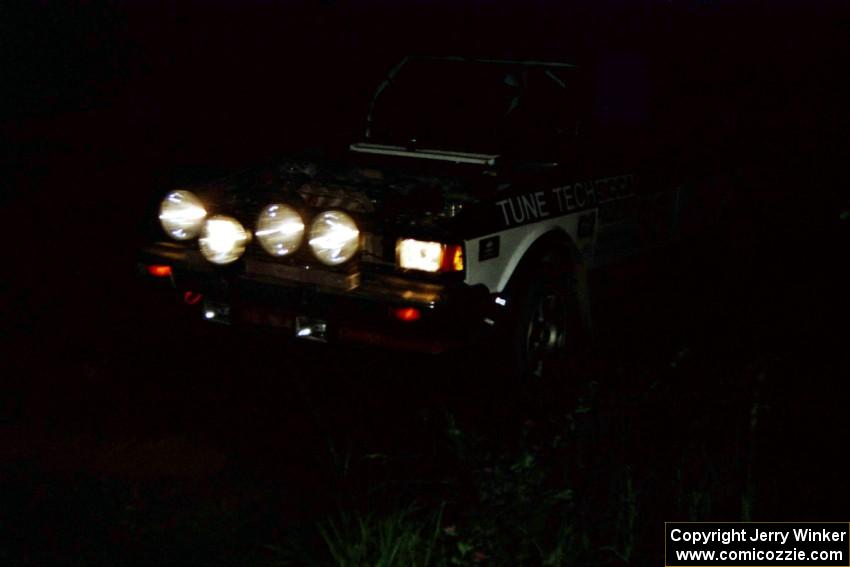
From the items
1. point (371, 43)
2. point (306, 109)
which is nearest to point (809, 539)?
point (306, 109)

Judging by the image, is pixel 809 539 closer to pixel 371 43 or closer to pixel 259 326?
pixel 259 326

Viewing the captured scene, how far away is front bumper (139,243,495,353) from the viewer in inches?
179

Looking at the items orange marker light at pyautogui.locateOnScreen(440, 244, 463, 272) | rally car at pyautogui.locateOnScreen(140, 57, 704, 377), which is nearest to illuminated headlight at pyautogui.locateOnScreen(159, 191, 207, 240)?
rally car at pyautogui.locateOnScreen(140, 57, 704, 377)

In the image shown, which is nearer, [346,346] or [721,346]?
[346,346]

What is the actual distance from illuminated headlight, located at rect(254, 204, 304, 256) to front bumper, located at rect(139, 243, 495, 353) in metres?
0.09

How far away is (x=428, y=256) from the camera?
4574mm

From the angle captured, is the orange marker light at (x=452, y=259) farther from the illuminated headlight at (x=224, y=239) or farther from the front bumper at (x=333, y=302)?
the illuminated headlight at (x=224, y=239)

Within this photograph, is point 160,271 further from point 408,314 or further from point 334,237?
point 408,314

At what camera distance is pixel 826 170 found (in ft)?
25.3

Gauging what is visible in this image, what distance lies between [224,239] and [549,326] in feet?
5.70

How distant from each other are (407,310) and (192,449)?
1075 mm

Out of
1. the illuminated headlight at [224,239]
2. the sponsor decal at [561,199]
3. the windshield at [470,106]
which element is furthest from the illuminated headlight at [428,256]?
the windshield at [470,106]

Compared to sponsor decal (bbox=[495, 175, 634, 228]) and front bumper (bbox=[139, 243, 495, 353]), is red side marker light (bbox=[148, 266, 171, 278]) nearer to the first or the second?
front bumper (bbox=[139, 243, 495, 353])

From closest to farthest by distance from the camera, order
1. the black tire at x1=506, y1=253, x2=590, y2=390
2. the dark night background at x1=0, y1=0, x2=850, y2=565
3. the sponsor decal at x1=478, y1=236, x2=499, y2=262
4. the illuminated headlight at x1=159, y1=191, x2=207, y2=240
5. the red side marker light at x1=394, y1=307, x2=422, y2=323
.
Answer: the dark night background at x1=0, y1=0, x2=850, y2=565, the red side marker light at x1=394, y1=307, x2=422, y2=323, the sponsor decal at x1=478, y1=236, x2=499, y2=262, the illuminated headlight at x1=159, y1=191, x2=207, y2=240, the black tire at x1=506, y1=253, x2=590, y2=390
